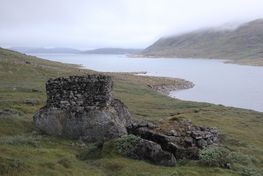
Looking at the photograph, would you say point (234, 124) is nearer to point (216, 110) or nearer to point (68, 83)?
point (216, 110)

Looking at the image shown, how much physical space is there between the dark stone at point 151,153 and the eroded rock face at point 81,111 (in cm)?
691

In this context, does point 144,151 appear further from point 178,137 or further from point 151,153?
point 178,137

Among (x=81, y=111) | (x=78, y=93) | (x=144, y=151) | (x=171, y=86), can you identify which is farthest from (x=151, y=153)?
(x=171, y=86)

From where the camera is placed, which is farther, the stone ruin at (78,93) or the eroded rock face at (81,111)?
the stone ruin at (78,93)

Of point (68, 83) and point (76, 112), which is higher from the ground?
point (68, 83)

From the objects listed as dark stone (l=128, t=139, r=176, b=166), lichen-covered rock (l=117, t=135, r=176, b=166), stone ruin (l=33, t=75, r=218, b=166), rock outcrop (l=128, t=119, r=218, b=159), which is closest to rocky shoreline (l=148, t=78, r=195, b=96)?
stone ruin (l=33, t=75, r=218, b=166)

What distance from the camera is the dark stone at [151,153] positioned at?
27.5 metres

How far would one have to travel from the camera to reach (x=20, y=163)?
2166cm

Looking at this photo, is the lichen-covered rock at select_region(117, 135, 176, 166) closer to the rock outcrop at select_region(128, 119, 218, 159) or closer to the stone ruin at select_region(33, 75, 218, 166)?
the rock outcrop at select_region(128, 119, 218, 159)

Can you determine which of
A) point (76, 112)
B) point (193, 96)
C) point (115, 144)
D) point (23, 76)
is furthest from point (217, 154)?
point (193, 96)

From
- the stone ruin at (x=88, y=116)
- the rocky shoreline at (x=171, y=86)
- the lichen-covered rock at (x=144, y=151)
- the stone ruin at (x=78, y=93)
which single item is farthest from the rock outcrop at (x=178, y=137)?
the rocky shoreline at (x=171, y=86)

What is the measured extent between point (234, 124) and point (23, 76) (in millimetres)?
59422

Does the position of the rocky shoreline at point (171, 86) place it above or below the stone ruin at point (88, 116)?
below

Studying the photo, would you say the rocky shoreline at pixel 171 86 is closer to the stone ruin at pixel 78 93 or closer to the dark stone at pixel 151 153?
the stone ruin at pixel 78 93
